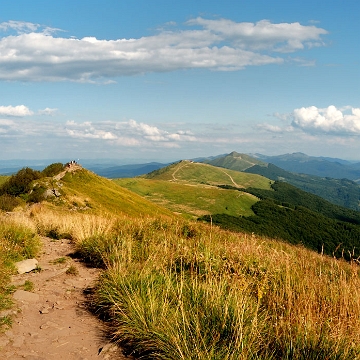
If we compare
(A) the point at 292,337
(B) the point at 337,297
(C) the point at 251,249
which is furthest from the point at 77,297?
(B) the point at 337,297

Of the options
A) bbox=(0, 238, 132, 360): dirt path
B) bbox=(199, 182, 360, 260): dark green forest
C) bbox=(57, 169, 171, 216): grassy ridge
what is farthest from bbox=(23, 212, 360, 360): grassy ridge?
bbox=(199, 182, 360, 260): dark green forest

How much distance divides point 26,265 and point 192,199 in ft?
583

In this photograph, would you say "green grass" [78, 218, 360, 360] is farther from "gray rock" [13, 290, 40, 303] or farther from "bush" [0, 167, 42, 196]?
"bush" [0, 167, 42, 196]

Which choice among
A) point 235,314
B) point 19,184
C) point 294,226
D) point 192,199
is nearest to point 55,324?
point 235,314

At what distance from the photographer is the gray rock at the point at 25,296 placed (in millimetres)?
7555

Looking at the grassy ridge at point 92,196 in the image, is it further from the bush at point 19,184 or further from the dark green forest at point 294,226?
the dark green forest at point 294,226

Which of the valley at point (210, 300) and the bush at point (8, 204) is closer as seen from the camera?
the valley at point (210, 300)

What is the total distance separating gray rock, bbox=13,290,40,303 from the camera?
297 inches

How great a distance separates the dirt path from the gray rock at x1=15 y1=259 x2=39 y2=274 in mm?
209

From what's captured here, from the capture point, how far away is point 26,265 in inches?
384

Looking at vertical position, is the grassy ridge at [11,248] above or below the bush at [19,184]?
above

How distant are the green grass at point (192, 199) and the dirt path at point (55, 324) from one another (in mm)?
160212

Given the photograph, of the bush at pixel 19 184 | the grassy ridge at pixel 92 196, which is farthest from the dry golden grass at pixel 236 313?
the bush at pixel 19 184

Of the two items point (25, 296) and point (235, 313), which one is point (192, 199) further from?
point (235, 313)
